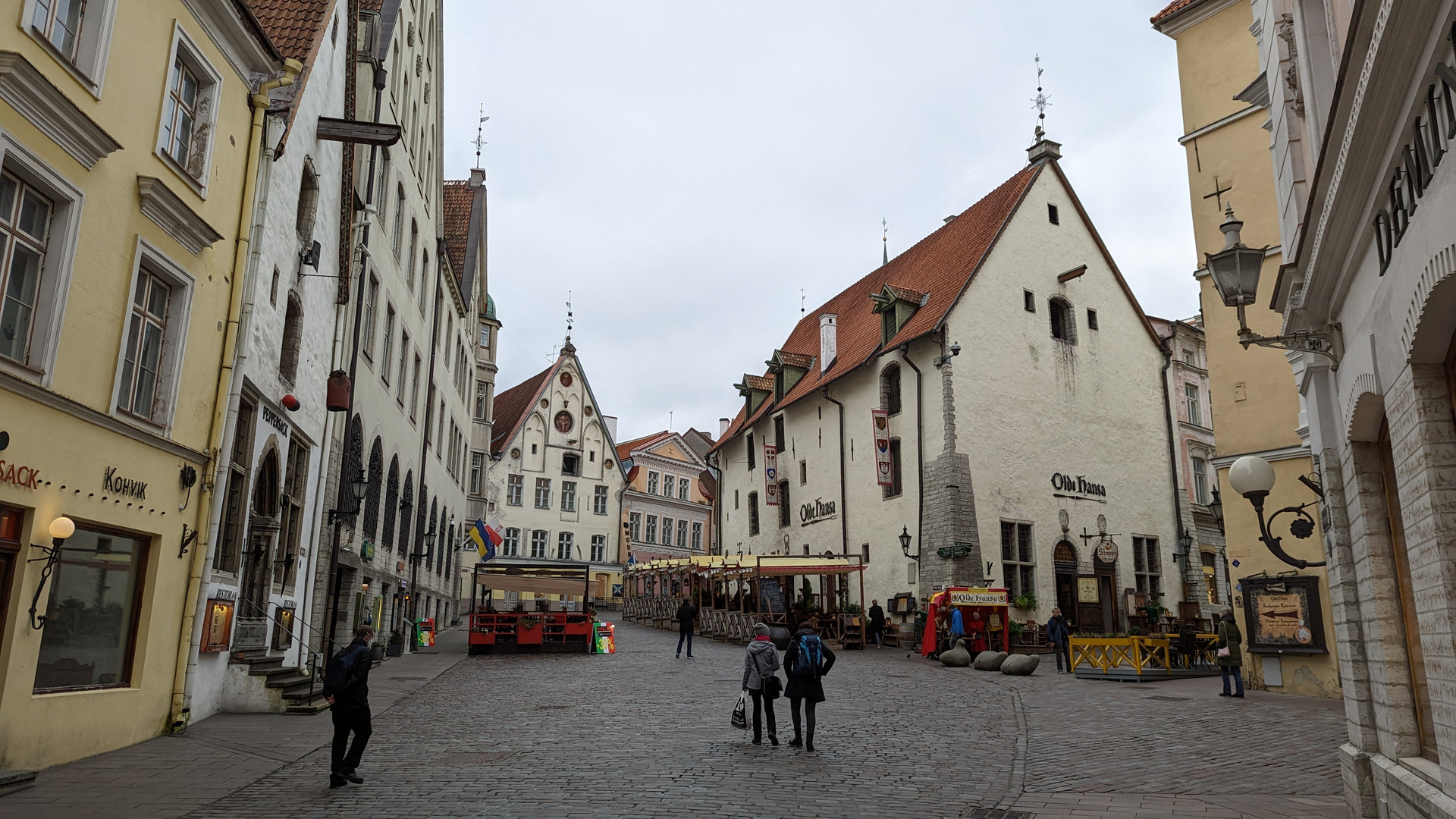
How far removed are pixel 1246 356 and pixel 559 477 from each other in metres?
40.8

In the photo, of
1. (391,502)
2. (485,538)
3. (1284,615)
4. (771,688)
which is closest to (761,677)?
(771,688)

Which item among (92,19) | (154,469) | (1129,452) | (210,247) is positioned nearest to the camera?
(92,19)

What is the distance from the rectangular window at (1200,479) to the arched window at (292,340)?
33342mm

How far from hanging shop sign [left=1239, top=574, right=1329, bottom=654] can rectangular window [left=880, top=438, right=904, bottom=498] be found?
45.5 ft

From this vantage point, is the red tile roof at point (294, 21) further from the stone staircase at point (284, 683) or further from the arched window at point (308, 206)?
the stone staircase at point (284, 683)

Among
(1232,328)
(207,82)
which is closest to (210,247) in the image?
(207,82)

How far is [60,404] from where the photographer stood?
9.06 meters

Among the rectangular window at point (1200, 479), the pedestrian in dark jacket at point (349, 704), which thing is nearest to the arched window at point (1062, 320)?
the rectangular window at point (1200, 479)

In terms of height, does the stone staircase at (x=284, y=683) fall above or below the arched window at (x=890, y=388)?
below

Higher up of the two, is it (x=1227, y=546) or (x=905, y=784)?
(x=1227, y=546)

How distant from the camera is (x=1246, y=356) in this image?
20453 millimetres

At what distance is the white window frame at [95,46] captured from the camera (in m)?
9.41

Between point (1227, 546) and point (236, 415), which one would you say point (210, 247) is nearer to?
point (236, 415)

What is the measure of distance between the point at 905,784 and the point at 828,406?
28.2 meters
